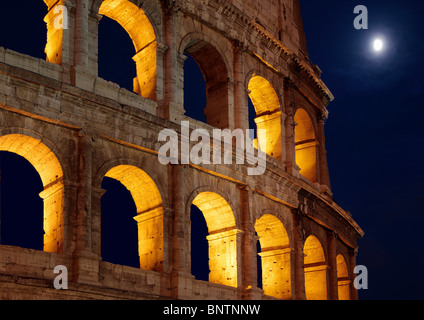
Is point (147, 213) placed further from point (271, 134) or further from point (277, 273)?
point (271, 134)

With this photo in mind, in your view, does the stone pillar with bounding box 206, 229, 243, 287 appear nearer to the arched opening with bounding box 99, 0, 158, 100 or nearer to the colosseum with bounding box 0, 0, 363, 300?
the colosseum with bounding box 0, 0, 363, 300

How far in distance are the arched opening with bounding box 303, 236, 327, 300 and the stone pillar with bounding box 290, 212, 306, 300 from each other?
6.15ft

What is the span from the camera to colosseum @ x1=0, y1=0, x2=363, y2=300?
15.4m

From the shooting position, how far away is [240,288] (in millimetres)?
18906

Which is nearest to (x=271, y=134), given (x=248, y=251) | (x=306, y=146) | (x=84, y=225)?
(x=306, y=146)

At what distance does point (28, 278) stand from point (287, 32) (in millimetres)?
13236

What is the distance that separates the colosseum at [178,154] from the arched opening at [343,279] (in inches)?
52.3

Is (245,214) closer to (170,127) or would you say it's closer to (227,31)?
(170,127)

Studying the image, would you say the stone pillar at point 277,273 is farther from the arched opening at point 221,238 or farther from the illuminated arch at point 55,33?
the illuminated arch at point 55,33

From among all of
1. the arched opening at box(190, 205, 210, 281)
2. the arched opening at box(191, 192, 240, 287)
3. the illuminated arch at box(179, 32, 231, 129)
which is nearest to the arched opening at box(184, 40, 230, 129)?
the illuminated arch at box(179, 32, 231, 129)
